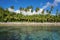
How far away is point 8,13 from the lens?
161 feet

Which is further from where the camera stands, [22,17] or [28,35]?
[22,17]

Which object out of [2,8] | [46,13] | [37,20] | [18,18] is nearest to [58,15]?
[46,13]

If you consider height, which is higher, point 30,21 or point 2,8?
point 2,8

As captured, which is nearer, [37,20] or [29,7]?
[37,20]

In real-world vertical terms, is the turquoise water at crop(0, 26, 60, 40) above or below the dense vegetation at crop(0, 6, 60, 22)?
below

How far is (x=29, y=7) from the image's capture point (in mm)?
50844

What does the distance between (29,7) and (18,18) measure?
5.98 meters

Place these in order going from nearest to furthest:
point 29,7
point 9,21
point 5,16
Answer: point 9,21, point 5,16, point 29,7

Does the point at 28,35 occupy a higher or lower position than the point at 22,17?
lower

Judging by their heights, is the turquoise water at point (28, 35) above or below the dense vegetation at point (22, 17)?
below

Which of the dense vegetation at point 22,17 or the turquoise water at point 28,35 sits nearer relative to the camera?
the turquoise water at point 28,35

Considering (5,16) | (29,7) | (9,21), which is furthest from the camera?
(29,7)

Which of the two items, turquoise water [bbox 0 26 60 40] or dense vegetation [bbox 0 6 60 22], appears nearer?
turquoise water [bbox 0 26 60 40]

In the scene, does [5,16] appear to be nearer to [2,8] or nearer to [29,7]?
[2,8]
